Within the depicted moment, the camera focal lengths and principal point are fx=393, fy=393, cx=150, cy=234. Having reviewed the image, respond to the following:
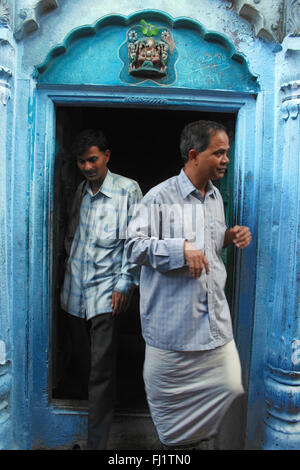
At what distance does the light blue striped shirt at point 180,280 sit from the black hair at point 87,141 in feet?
2.02

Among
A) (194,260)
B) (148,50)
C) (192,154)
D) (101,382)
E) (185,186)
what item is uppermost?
(148,50)

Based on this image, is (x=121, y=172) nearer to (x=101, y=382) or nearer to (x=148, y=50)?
(x=148, y=50)

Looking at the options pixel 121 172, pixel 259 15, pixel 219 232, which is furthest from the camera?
pixel 121 172

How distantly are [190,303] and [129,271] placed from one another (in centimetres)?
55

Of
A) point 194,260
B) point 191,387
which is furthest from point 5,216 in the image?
point 191,387

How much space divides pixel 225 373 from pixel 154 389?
0.40 meters

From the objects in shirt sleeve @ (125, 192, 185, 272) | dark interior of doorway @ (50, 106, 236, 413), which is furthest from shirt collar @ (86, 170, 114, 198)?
shirt sleeve @ (125, 192, 185, 272)

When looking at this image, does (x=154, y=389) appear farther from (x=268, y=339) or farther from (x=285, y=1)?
(x=285, y=1)

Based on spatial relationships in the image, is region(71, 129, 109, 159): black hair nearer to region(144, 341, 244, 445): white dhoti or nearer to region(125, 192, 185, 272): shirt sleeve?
region(125, 192, 185, 272): shirt sleeve

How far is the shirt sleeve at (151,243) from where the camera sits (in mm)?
1927

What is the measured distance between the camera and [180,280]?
206cm

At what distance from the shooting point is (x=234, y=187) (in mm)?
2502

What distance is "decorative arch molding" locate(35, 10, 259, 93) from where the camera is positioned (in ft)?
7.87
